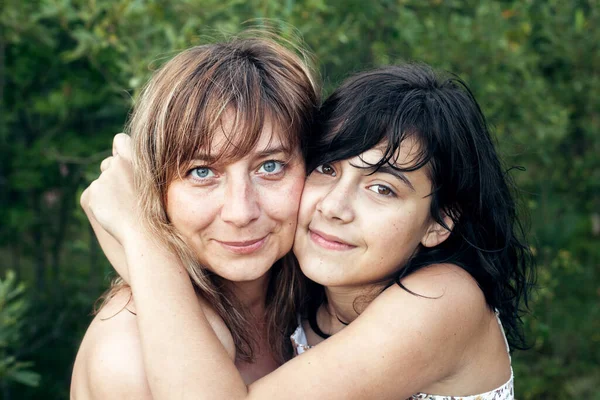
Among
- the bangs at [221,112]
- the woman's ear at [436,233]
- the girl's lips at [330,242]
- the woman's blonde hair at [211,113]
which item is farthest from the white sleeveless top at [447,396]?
the bangs at [221,112]

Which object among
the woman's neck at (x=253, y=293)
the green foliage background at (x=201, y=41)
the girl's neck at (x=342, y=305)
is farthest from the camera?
the green foliage background at (x=201, y=41)

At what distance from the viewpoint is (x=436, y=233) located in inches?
101

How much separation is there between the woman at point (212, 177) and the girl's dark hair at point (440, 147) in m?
0.15

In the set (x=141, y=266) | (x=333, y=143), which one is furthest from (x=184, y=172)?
(x=333, y=143)

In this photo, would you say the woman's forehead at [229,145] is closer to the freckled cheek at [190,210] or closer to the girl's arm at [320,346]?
the freckled cheek at [190,210]

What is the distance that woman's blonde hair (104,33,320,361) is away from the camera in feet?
7.63

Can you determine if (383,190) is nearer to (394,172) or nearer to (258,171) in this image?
(394,172)

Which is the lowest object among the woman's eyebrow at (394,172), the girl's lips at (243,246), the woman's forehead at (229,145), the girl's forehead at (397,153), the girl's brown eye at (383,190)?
the girl's lips at (243,246)

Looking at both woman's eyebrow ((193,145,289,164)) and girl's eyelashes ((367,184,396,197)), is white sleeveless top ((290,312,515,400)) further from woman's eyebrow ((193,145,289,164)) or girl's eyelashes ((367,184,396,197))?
woman's eyebrow ((193,145,289,164))

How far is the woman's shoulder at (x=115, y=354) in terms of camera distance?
2242 mm

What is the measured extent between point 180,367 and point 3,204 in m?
2.69

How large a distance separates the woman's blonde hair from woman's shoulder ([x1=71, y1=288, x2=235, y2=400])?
17cm

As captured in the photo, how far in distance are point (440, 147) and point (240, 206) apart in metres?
0.66

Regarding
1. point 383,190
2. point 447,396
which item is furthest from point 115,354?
point 447,396
